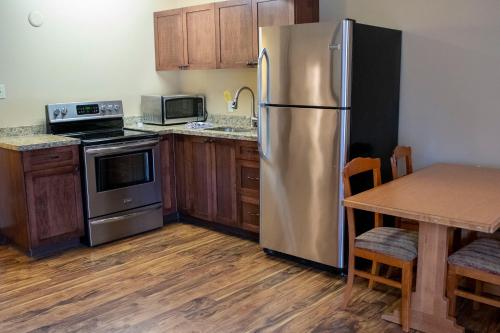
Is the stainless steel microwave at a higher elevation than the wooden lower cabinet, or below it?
higher

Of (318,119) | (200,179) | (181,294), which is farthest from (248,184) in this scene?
(181,294)

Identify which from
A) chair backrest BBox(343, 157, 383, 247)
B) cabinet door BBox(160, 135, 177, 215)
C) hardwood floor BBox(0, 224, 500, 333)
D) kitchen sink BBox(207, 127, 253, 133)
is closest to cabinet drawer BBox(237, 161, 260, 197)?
hardwood floor BBox(0, 224, 500, 333)

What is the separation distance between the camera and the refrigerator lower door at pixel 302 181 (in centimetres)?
313

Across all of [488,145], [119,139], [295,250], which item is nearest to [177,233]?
[119,139]

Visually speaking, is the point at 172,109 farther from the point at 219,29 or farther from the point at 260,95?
the point at 260,95

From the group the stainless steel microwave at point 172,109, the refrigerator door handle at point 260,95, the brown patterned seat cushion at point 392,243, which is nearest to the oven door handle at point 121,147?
the stainless steel microwave at point 172,109

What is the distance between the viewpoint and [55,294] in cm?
307

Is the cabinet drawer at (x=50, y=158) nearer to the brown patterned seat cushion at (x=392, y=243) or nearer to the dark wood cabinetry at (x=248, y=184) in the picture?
the dark wood cabinetry at (x=248, y=184)

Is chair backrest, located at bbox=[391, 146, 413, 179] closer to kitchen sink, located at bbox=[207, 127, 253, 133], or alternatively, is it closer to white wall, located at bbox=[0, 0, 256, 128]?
kitchen sink, located at bbox=[207, 127, 253, 133]

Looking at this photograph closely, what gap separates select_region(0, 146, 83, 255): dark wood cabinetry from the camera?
355 cm

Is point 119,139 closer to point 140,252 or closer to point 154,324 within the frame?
point 140,252

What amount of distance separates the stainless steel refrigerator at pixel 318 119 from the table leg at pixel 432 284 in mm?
725

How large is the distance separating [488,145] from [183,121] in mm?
2698

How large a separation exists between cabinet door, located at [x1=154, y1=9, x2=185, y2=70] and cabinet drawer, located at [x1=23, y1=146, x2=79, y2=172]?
143 cm
